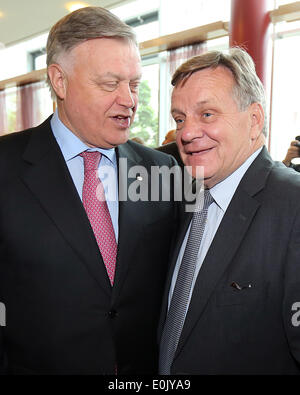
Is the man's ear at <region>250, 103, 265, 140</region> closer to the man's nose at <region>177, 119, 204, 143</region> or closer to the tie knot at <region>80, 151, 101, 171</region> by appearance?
the man's nose at <region>177, 119, 204, 143</region>

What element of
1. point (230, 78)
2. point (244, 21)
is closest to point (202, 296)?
point (230, 78)

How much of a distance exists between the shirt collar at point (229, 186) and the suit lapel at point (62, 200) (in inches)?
16.2

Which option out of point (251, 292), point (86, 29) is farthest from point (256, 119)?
point (86, 29)

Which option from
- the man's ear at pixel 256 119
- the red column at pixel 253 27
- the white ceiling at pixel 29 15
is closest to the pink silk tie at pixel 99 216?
the man's ear at pixel 256 119

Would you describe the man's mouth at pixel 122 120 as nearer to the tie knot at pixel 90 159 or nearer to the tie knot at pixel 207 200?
the tie knot at pixel 90 159

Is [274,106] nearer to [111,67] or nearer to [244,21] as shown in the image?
[244,21]

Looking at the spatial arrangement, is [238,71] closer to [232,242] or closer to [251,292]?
[232,242]

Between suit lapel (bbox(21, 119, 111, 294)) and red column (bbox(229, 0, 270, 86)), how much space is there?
3902 millimetres

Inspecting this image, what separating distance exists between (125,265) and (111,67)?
65 cm

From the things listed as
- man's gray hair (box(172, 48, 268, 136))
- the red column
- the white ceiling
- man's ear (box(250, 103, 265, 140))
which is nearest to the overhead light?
the white ceiling

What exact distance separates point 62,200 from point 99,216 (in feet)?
0.44

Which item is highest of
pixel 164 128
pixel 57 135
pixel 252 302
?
pixel 164 128

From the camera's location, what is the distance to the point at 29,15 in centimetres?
669

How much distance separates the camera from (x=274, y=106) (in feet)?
17.1
